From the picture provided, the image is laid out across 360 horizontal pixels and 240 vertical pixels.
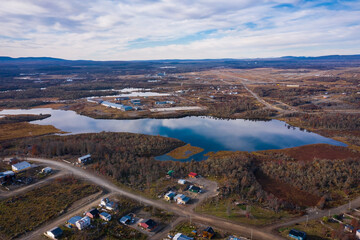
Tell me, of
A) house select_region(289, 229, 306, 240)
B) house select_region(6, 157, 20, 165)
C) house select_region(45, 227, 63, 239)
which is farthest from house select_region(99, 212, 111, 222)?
house select_region(6, 157, 20, 165)

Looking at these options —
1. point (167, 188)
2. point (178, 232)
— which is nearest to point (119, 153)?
point (167, 188)

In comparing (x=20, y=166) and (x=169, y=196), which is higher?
(x=20, y=166)

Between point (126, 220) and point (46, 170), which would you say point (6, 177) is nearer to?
point (46, 170)

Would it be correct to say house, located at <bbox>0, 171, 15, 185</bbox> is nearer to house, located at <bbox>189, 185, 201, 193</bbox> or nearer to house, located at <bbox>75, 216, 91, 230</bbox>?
house, located at <bbox>75, 216, 91, 230</bbox>

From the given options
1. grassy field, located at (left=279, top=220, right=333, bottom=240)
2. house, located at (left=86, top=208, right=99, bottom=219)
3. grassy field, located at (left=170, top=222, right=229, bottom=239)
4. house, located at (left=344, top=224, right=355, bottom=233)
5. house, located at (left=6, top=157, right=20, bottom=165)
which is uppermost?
house, located at (left=6, top=157, right=20, bottom=165)

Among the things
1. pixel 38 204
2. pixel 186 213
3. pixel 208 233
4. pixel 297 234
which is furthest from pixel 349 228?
pixel 38 204

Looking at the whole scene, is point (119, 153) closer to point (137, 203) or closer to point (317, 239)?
point (137, 203)

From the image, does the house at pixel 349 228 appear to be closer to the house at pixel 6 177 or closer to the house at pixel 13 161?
the house at pixel 6 177
